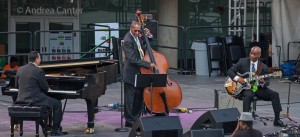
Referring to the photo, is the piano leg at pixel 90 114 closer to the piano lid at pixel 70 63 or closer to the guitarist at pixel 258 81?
the piano lid at pixel 70 63

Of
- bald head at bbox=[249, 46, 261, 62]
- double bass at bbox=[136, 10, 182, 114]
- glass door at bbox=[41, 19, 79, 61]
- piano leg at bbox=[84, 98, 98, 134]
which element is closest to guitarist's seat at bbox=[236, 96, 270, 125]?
bald head at bbox=[249, 46, 261, 62]

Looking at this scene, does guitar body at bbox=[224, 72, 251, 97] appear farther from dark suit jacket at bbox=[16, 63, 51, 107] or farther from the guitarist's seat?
dark suit jacket at bbox=[16, 63, 51, 107]

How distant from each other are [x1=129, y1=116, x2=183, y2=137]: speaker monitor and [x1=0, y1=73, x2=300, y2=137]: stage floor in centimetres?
198

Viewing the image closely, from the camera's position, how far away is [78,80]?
12367 millimetres

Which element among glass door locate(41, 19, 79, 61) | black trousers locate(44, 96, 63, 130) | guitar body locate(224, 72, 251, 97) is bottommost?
black trousers locate(44, 96, 63, 130)

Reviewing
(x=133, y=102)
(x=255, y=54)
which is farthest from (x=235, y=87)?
(x=133, y=102)

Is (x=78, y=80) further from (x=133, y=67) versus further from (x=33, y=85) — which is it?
(x=133, y=67)

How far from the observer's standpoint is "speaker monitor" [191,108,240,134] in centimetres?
1147

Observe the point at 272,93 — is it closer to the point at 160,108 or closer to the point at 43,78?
the point at 160,108

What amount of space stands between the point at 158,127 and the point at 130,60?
241cm

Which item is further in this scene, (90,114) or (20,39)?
(20,39)

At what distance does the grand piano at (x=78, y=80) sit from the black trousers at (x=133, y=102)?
456 millimetres

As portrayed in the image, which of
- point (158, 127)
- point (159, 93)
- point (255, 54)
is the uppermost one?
point (255, 54)

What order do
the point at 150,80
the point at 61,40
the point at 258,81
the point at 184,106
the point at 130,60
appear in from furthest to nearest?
the point at 61,40 < the point at 184,106 < the point at 258,81 < the point at 130,60 < the point at 150,80
